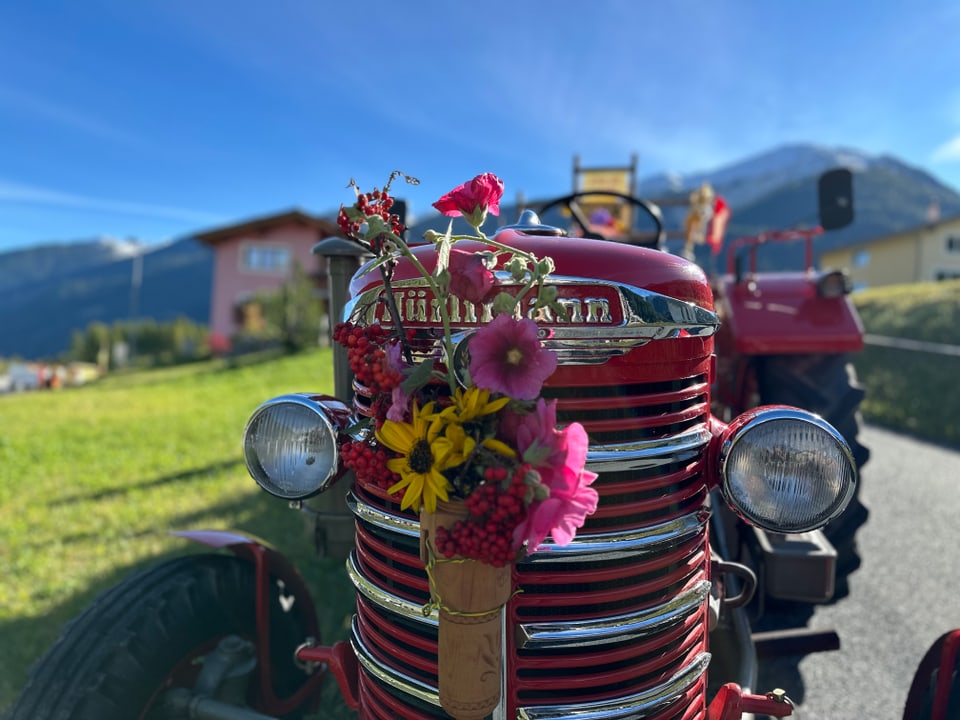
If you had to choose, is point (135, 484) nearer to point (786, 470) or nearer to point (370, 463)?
point (370, 463)

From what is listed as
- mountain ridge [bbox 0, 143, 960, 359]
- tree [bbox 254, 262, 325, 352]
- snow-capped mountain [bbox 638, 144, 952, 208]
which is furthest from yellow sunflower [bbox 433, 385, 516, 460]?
snow-capped mountain [bbox 638, 144, 952, 208]

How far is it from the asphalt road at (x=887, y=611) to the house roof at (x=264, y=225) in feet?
81.7

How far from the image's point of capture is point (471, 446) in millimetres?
980

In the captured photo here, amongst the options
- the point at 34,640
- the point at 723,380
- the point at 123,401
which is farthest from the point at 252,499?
the point at 123,401

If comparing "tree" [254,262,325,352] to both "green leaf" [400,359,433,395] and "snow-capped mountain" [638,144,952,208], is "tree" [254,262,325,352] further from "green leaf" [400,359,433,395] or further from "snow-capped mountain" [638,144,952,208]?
"snow-capped mountain" [638,144,952,208]

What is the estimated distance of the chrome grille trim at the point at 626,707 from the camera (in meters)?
1.23

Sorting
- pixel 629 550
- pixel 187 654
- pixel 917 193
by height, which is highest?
pixel 917 193

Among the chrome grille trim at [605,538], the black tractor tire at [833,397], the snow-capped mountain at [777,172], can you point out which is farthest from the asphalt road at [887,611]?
the snow-capped mountain at [777,172]

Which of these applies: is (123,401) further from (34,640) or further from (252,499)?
(34,640)

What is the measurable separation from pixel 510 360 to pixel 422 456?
0.20 meters

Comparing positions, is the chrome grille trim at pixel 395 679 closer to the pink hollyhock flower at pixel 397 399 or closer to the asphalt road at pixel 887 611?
the pink hollyhock flower at pixel 397 399

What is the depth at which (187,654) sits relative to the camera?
172cm

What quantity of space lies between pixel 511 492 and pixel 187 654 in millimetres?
1281

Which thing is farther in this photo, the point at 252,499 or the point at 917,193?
the point at 917,193
